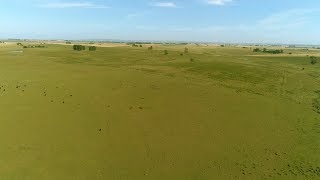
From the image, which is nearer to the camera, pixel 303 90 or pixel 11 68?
pixel 303 90

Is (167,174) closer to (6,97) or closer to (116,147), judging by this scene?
(116,147)

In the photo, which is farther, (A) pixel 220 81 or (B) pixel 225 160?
(A) pixel 220 81

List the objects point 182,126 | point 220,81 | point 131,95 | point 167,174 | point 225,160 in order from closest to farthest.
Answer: point 167,174 → point 225,160 → point 182,126 → point 131,95 → point 220,81

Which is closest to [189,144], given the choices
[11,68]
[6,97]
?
[6,97]

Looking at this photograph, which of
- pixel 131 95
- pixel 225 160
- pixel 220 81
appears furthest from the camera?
pixel 220 81

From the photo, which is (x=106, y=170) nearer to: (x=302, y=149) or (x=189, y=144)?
(x=189, y=144)

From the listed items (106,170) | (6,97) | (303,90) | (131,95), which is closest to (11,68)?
(6,97)
